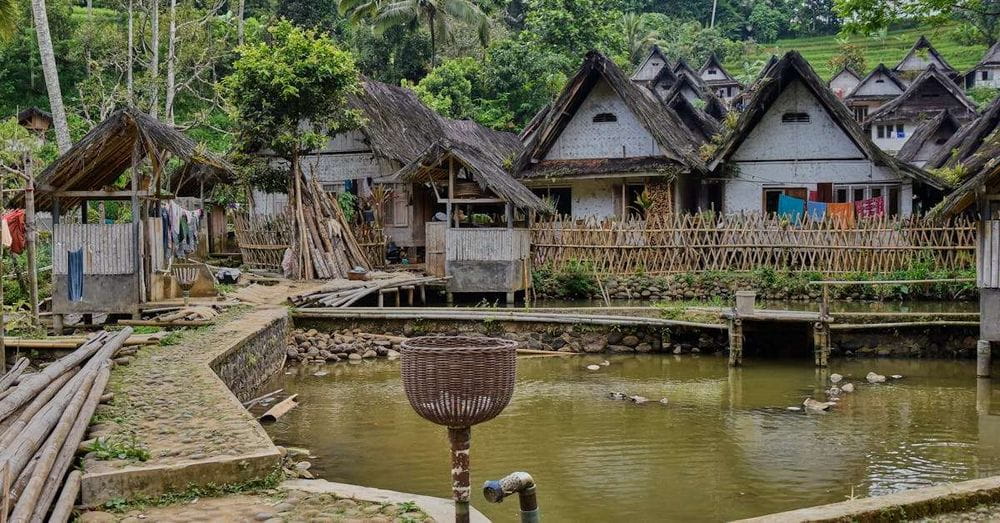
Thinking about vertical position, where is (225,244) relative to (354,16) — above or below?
below

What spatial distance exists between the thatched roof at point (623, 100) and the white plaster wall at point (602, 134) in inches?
9.0

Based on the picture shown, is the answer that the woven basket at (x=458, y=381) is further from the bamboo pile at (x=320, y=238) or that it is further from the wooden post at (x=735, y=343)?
the bamboo pile at (x=320, y=238)

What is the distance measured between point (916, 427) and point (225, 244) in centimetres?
2106

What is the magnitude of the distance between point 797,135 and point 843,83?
120 ft

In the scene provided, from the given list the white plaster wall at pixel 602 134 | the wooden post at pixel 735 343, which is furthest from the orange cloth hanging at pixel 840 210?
the wooden post at pixel 735 343

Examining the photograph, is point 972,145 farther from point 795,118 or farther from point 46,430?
point 46,430

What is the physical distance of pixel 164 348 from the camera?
12.4 meters

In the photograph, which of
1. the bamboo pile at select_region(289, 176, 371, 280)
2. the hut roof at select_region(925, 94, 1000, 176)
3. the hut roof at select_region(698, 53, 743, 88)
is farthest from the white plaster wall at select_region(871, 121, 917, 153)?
the bamboo pile at select_region(289, 176, 371, 280)

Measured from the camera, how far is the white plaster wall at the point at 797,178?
2377cm

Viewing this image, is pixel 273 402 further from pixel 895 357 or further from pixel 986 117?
pixel 986 117

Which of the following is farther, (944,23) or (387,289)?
(387,289)

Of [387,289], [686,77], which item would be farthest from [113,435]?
[686,77]

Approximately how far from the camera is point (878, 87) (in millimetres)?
52688

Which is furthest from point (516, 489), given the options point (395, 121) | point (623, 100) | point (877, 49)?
point (877, 49)
